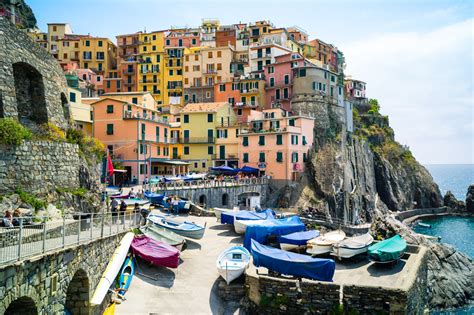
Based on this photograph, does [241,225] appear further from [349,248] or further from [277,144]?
[277,144]

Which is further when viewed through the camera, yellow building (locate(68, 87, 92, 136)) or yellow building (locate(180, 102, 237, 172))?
yellow building (locate(180, 102, 237, 172))

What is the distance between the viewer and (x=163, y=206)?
37.5 m

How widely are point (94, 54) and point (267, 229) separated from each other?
71482mm

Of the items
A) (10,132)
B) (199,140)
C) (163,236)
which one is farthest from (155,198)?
(199,140)

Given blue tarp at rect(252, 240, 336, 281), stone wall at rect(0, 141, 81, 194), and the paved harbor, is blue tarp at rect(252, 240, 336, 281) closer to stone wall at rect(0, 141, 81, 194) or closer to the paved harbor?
the paved harbor

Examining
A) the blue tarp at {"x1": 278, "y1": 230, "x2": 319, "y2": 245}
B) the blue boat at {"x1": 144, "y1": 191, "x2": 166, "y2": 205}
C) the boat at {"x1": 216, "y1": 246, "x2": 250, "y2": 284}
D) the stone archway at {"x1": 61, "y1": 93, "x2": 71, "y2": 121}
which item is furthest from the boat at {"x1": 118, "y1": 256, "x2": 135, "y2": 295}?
the blue boat at {"x1": 144, "y1": 191, "x2": 166, "y2": 205}

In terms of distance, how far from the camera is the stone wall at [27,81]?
21906 mm

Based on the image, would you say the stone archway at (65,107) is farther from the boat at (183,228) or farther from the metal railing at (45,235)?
the metal railing at (45,235)

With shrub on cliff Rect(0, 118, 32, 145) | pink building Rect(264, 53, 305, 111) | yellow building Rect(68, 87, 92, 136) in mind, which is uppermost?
pink building Rect(264, 53, 305, 111)

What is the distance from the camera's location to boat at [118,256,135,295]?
18.8 metres

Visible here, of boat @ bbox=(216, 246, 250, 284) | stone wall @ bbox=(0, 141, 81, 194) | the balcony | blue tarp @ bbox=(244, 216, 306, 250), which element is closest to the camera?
stone wall @ bbox=(0, 141, 81, 194)

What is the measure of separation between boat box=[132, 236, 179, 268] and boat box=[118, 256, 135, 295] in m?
0.60

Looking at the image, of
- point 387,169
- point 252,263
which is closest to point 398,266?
point 252,263

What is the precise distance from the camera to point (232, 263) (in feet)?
69.8
